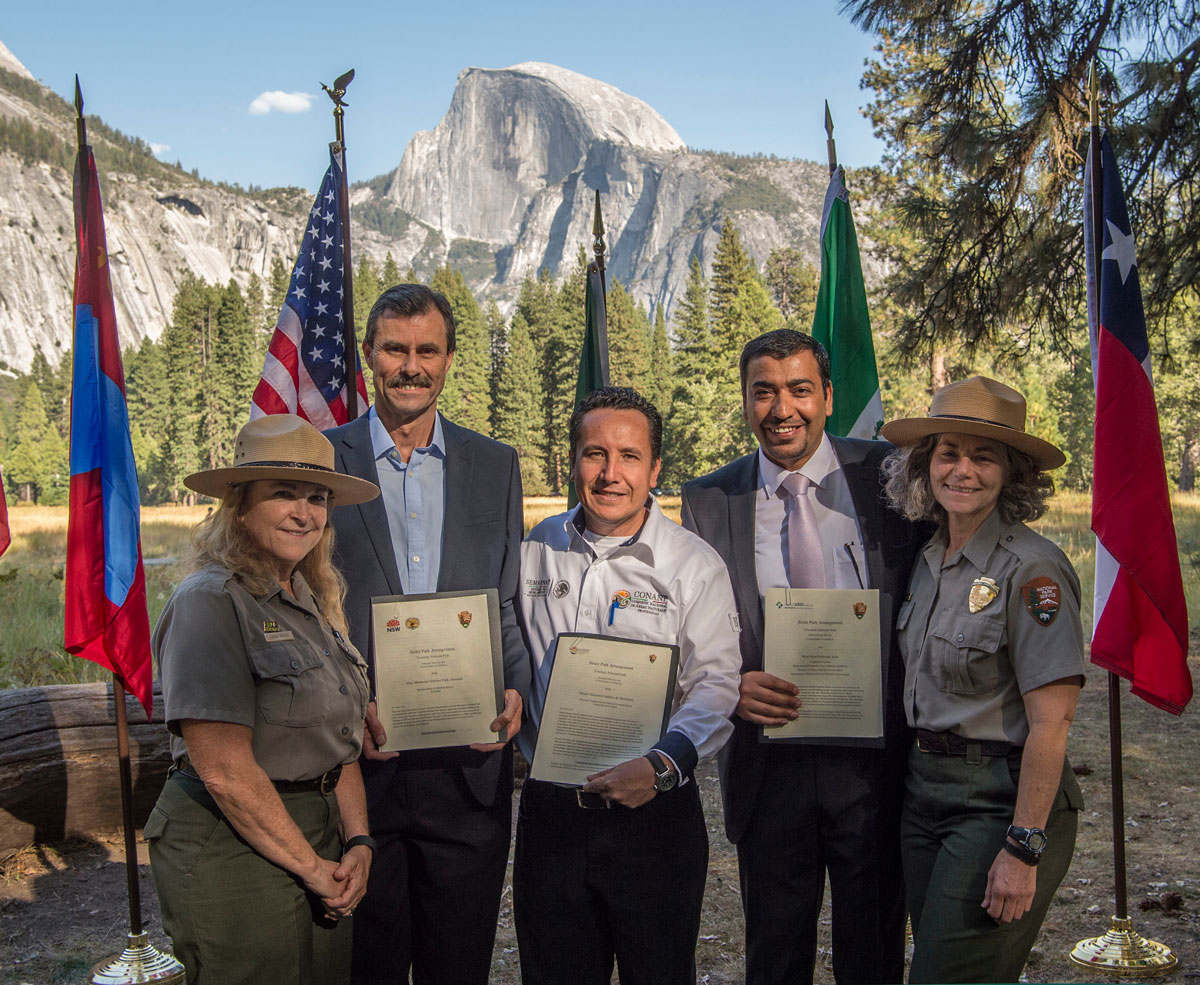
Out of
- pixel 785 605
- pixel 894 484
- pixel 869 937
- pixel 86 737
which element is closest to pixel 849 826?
pixel 869 937

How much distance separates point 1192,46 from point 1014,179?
1421mm

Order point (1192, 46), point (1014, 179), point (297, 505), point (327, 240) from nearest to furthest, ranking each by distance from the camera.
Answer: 1. point (297, 505)
2. point (327, 240)
3. point (1192, 46)
4. point (1014, 179)

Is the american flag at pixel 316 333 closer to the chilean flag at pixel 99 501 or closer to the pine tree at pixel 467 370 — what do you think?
the chilean flag at pixel 99 501

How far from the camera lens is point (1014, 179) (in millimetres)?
7965

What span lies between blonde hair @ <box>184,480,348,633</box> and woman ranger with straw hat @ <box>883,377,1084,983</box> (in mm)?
1714

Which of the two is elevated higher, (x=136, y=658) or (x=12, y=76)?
(x=12, y=76)

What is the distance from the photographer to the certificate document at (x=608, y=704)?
2791mm

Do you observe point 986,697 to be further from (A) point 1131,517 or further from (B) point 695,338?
(B) point 695,338

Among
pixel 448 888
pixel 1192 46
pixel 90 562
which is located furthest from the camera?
pixel 1192 46

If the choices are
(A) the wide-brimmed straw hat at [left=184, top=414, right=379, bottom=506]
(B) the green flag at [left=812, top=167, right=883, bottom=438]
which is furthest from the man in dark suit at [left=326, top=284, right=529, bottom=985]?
(B) the green flag at [left=812, top=167, right=883, bottom=438]

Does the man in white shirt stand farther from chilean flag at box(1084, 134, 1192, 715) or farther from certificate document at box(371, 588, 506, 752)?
chilean flag at box(1084, 134, 1192, 715)

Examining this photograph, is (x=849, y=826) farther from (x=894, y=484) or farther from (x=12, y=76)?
(x=12, y=76)

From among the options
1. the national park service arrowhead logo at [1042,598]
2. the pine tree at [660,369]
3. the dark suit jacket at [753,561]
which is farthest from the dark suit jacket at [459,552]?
the pine tree at [660,369]

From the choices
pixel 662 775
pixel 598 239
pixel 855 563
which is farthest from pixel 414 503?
pixel 598 239
